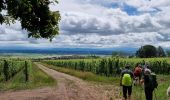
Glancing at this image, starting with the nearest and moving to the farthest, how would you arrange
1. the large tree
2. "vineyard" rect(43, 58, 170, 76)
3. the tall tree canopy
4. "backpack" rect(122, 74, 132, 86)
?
the tall tree canopy
"backpack" rect(122, 74, 132, 86)
"vineyard" rect(43, 58, 170, 76)
the large tree

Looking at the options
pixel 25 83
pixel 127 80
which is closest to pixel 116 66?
pixel 25 83

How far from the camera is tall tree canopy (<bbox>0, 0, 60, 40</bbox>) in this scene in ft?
66.4

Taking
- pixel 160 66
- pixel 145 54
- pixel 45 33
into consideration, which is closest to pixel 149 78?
pixel 45 33

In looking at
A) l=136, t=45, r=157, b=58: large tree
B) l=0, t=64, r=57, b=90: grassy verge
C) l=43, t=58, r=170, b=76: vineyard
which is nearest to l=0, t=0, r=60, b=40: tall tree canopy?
l=0, t=64, r=57, b=90: grassy verge

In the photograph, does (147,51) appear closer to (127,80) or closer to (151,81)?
(127,80)

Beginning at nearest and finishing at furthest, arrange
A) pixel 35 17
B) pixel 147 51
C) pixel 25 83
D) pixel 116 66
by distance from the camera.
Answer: pixel 35 17, pixel 25 83, pixel 116 66, pixel 147 51

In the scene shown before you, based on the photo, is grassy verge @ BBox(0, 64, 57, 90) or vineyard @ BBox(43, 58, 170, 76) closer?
grassy verge @ BBox(0, 64, 57, 90)

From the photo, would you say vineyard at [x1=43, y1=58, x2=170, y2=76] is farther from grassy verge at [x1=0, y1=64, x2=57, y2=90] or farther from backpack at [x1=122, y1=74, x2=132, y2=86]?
backpack at [x1=122, y1=74, x2=132, y2=86]

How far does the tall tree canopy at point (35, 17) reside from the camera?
797 inches

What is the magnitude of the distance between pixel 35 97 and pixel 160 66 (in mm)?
40422

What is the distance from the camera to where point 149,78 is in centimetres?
2227

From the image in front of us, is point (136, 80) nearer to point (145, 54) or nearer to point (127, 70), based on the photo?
point (127, 70)

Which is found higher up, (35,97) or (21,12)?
(21,12)

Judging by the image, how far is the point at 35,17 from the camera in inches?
846
